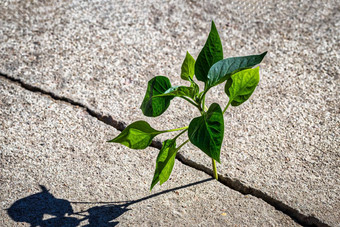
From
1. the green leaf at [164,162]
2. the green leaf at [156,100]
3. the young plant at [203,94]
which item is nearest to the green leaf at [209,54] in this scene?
the young plant at [203,94]

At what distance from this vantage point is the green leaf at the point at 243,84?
1.53 meters

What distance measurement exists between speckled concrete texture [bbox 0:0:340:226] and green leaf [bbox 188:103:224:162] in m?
0.47

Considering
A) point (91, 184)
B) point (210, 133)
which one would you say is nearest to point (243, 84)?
point (210, 133)

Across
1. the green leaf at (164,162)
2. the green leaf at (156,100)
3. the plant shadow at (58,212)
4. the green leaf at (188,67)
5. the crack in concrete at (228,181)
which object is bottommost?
the plant shadow at (58,212)

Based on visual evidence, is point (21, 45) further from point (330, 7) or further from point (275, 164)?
point (330, 7)

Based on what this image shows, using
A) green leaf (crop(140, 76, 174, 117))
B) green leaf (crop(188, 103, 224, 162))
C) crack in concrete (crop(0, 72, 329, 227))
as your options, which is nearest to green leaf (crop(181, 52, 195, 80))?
green leaf (crop(140, 76, 174, 117))

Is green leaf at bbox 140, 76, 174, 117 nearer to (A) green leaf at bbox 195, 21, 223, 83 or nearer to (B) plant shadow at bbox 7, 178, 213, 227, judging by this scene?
(A) green leaf at bbox 195, 21, 223, 83

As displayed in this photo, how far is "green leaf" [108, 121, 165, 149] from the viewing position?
1.51 metres

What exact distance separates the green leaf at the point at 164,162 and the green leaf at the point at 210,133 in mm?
129

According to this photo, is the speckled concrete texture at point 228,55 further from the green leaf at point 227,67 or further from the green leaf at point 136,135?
the green leaf at point 227,67

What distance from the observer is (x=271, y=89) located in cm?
222

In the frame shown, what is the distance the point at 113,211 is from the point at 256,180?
0.58 metres

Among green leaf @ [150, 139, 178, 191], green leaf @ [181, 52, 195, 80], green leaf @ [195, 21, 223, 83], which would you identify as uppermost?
green leaf @ [195, 21, 223, 83]

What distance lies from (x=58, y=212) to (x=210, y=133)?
662 millimetres
